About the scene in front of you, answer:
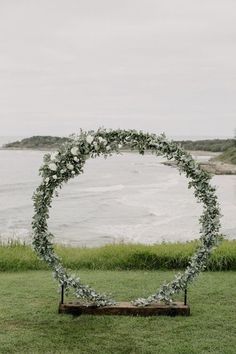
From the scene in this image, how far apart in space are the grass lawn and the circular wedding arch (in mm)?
508

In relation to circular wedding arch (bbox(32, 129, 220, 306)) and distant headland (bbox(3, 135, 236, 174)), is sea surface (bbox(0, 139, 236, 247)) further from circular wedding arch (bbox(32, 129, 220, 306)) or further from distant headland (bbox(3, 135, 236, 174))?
distant headland (bbox(3, 135, 236, 174))

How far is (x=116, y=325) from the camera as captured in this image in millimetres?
8773

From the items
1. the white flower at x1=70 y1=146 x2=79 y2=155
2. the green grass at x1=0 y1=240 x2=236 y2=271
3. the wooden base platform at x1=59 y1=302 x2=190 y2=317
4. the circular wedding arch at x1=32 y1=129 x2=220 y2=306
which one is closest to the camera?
the white flower at x1=70 y1=146 x2=79 y2=155

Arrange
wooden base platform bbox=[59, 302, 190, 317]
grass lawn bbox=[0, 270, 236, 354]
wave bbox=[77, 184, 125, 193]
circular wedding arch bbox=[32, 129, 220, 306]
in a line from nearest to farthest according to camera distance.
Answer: grass lawn bbox=[0, 270, 236, 354]
circular wedding arch bbox=[32, 129, 220, 306]
wooden base platform bbox=[59, 302, 190, 317]
wave bbox=[77, 184, 125, 193]

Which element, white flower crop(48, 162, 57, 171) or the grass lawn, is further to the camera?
white flower crop(48, 162, 57, 171)

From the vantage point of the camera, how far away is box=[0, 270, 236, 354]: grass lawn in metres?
7.85

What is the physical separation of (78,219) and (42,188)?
26.1 m

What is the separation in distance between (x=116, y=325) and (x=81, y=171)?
2412 millimetres

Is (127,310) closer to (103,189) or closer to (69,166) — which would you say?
(69,166)

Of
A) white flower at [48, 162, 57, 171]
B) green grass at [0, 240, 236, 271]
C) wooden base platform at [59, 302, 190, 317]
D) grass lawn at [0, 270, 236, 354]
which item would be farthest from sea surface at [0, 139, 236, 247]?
white flower at [48, 162, 57, 171]

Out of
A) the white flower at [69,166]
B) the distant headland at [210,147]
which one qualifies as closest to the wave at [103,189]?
the distant headland at [210,147]

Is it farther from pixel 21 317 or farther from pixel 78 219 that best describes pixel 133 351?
pixel 78 219

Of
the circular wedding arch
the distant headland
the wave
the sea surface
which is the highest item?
the distant headland

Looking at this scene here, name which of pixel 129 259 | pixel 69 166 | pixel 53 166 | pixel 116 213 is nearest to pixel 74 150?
pixel 69 166
